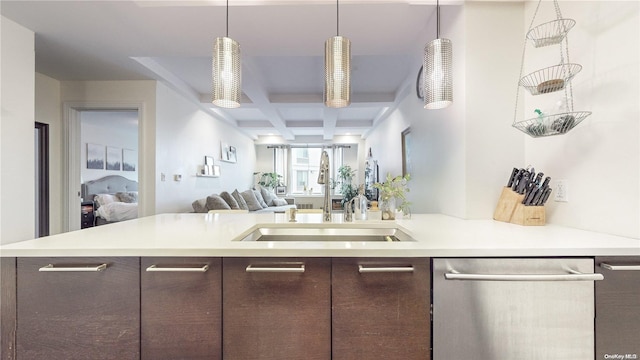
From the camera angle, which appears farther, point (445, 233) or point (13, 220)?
point (13, 220)

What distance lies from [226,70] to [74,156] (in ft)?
11.1

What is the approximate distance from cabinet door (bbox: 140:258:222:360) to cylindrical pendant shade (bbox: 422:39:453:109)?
1.25 meters

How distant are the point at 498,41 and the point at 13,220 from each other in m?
3.79

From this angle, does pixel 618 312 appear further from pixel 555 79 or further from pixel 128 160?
pixel 128 160

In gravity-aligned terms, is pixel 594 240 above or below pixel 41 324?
above

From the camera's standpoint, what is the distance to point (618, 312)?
2.97 ft

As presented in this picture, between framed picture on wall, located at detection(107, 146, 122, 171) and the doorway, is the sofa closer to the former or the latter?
the doorway

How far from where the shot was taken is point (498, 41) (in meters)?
1.65

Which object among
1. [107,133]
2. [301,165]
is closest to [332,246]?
[107,133]

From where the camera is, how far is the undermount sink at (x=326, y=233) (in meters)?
1.46

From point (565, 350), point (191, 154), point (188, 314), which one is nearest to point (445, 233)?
point (565, 350)

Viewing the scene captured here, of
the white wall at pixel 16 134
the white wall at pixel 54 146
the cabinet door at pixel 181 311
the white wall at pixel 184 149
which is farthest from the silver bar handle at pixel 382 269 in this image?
the white wall at pixel 54 146

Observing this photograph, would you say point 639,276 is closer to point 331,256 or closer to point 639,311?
point 639,311

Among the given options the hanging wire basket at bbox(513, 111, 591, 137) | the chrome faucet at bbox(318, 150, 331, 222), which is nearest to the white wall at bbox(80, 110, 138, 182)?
the chrome faucet at bbox(318, 150, 331, 222)
